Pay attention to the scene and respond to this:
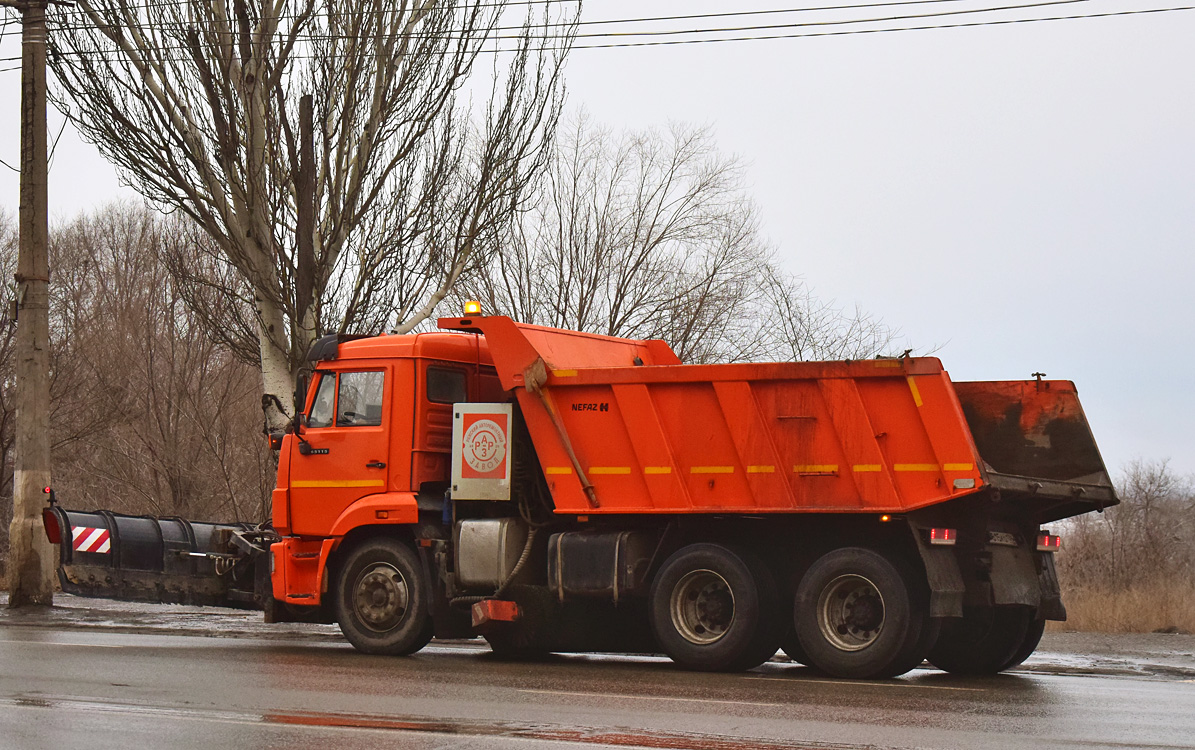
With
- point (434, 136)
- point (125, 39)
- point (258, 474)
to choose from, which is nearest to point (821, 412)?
point (434, 136)

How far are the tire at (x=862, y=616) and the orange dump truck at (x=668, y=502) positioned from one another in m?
0.02

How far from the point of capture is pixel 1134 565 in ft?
79.6

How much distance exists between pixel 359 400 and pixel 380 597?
5.75 feet

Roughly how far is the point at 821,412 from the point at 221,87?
10826 millimetres

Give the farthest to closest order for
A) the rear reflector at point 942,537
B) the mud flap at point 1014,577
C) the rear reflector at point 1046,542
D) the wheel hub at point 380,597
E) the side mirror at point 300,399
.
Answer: the side mirror at point 300,399, the wheel hub at point 380,597, the rear reflector at point 1046,542, the mud flap at point 1014,577, the rear reflector at point 942,537

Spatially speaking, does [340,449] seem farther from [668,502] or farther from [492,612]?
[668,502]

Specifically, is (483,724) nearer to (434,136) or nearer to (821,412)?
(821,412)

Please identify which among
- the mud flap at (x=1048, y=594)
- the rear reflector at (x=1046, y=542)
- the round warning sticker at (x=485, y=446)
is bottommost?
the mud flap at (x=1048, y=594)

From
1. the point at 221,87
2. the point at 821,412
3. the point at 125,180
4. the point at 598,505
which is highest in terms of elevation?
the point at 221,87

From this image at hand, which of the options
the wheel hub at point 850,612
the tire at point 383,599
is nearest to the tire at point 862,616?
the wheel hub at point 850,612

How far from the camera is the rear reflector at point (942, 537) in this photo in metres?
10.2

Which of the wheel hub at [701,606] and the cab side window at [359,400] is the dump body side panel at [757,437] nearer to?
the wheel hub at [701,606]

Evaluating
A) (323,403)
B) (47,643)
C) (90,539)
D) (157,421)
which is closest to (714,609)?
(323,403)

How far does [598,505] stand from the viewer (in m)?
11.5
